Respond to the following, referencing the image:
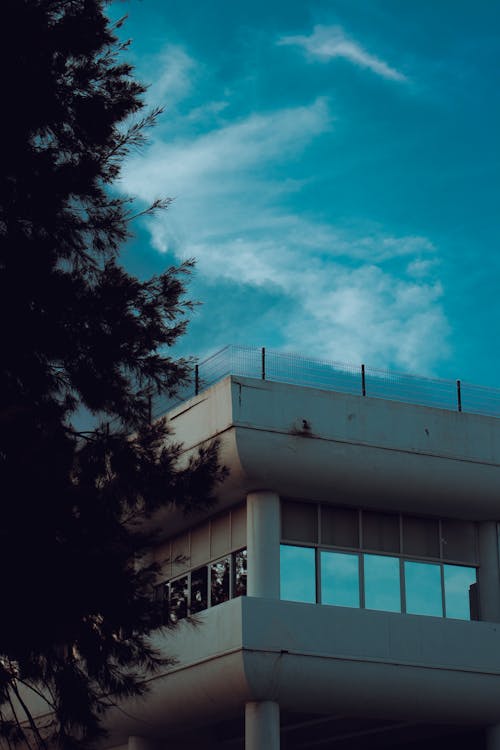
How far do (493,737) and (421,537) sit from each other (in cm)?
454

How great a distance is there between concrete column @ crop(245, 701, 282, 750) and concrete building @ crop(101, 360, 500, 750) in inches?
1.1

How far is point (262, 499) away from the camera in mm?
27375

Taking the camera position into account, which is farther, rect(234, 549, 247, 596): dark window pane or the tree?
rect(234, 549, 247, 596): dark window pane

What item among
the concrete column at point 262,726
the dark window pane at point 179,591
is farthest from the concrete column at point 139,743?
the concrete column at point 262,726

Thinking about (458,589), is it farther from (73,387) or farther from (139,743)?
(73,387)

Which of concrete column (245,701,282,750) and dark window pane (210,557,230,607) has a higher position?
dark window pane (210,557,230,607)

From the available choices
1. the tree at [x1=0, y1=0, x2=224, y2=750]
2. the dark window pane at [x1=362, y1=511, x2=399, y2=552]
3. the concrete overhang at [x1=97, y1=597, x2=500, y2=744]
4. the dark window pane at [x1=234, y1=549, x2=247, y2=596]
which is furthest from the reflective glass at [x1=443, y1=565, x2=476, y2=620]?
the tree at [x1=0, y1=0, x2=224, y2=750]

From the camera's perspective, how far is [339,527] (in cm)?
2859

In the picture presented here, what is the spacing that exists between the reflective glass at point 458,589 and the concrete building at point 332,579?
3 cm

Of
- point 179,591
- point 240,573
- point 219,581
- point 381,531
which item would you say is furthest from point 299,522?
point 179,591

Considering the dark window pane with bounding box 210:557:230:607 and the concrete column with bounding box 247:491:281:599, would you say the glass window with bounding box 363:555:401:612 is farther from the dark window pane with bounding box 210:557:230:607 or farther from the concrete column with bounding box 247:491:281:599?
the dark window pane with bounding box 210:557:230:607

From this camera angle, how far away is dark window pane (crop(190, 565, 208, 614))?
29.3 metres

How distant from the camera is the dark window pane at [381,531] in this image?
1135 inches

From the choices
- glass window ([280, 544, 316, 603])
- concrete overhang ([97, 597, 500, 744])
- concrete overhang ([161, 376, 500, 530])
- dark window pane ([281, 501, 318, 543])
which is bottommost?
concrete overhang ([97, 597, 500, 744])
